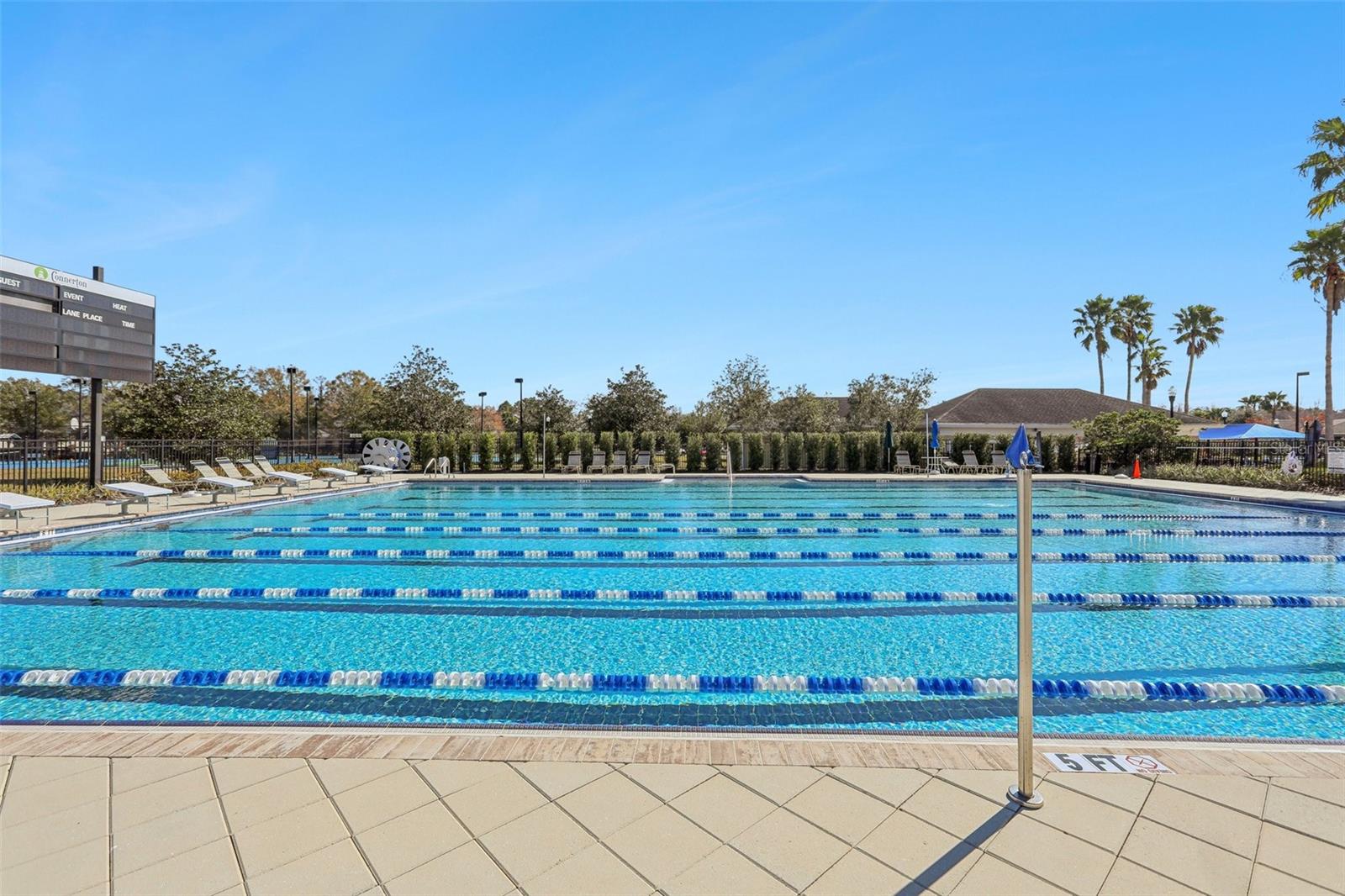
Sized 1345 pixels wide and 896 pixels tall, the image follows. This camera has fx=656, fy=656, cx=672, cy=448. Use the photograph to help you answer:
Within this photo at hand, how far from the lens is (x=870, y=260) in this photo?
20.0m

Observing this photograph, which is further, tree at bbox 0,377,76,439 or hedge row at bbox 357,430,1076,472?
tree at bbox 0,377,76,439

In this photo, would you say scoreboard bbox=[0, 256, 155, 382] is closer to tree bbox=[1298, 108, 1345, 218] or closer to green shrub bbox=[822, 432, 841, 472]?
green shrub bbox=[822, 432, 841, 472]

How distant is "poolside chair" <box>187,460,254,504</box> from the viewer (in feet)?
47.4

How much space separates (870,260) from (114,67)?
58.1 ft

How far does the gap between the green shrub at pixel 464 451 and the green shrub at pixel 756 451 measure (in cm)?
1096

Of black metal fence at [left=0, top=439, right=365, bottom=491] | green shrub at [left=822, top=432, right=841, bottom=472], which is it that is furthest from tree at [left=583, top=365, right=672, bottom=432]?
black metal fence at [left=0, top=439, right=365, bottom=491]

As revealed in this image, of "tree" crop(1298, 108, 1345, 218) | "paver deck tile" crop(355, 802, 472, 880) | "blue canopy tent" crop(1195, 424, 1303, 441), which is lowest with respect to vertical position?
"paver deck tile" crop(355, 802, 472, 880)

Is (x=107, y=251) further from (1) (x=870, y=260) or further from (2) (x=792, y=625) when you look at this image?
(1) (x=870, y=260)

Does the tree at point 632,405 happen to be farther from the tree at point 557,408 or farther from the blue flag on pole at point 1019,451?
the blue flag on pole at point 1019,451

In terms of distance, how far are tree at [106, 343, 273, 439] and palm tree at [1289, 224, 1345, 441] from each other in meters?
35.4

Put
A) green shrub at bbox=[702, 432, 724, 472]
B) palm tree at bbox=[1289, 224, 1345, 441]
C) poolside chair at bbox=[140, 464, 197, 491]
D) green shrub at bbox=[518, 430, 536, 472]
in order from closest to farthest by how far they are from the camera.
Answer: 1. poolside chair at bbox=[140, 464, 197, 491]
2. palm tree at bbox=[1289, 224, 1345, 441]
3. green shrub at bbox=[702, 432, 724, 472]
4. green shrub at bbox=[518, 430, 536, 472]

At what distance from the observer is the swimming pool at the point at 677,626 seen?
4.21 m

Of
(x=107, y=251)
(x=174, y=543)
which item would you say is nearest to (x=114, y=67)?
(x=174, y=543)

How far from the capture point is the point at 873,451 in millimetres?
25672
